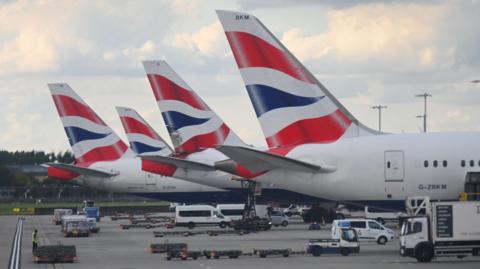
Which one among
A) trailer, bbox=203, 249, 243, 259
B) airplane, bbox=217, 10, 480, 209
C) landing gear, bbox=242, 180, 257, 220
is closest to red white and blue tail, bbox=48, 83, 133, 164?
landing gear, bbox=242, 180, 257, 220

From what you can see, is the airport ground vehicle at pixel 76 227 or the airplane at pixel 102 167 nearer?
the airport ground vehicle at pixel 76 227

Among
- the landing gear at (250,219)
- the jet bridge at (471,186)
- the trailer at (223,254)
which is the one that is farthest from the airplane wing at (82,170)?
the jet bridge at (471,186)

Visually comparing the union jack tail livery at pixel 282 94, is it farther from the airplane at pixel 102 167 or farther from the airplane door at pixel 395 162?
the airplane at pixel 102 167

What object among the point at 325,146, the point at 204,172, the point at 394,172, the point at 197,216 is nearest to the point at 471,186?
the point at 394,172

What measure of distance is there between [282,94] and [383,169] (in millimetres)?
6385

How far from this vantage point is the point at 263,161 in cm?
5750

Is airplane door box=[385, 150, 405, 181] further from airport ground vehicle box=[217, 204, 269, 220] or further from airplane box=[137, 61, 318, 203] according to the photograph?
airport ground vehicle box=[217, 204, 269, 220]

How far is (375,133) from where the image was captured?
60.3 meters

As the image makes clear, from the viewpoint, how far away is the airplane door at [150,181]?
381 ft

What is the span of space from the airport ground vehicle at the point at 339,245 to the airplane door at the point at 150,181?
168 ft

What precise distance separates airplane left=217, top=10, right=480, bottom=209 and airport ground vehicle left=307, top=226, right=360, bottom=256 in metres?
5.82

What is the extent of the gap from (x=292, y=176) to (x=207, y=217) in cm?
5500

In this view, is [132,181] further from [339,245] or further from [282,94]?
[282,94]

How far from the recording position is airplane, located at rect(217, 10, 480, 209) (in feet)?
192
